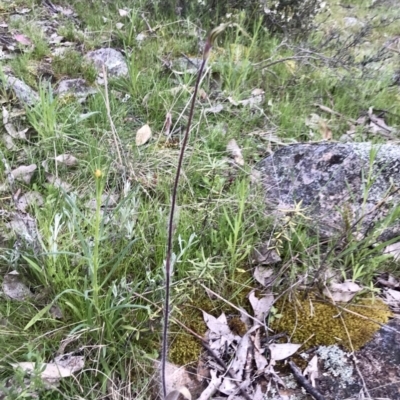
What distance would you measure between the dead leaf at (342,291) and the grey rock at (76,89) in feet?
6.07

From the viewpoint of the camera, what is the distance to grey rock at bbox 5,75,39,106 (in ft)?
8.33

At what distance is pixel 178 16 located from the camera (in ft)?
11.6

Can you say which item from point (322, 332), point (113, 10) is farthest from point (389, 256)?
point (113, 10)

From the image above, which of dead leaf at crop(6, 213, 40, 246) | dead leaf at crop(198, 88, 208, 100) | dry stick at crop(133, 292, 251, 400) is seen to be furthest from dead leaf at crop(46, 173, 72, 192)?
dead leaf at crop(198, 88, 208, 100)

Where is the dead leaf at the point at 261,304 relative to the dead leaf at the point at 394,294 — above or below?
below

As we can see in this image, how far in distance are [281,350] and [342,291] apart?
0.38 m

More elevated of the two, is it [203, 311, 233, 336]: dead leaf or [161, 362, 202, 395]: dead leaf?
[203, 311, 233, 336]: dead leaf

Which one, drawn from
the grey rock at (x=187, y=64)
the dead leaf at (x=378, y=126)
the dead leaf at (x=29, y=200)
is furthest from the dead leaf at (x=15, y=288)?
the dead leaf at (x=378, y=126)

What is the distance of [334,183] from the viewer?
2156mm

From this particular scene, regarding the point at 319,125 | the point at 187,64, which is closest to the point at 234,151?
the point at 319,125

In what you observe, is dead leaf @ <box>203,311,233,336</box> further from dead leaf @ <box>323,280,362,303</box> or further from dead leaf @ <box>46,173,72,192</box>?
dead leaf @ <box>46,173,72,192</box>

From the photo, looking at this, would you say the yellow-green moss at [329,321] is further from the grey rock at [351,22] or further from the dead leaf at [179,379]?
the grey rock at [351,22]

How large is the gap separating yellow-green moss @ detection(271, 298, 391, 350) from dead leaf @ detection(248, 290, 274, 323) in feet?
0.14

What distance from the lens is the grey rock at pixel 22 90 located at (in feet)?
8.33
